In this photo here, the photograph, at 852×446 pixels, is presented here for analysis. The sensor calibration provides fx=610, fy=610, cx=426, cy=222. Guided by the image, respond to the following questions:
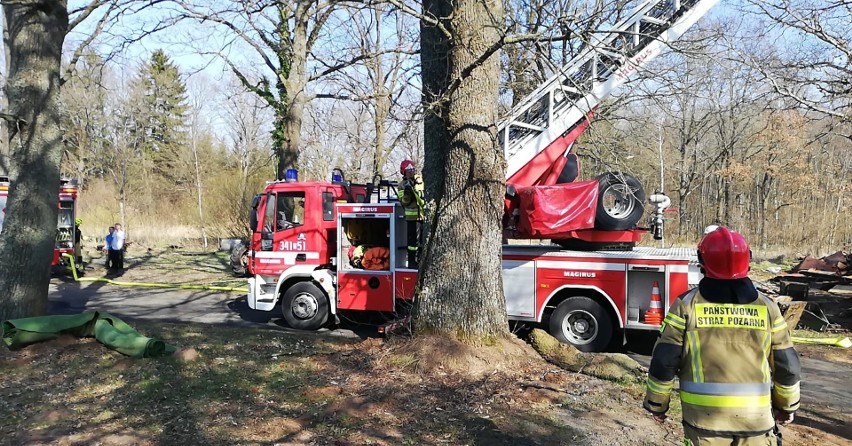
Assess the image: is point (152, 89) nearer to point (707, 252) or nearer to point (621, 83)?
point (621, 83)

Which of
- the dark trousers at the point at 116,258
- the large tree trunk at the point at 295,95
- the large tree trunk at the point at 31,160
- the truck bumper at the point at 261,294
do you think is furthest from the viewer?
the dark trousers at the point at 116,258

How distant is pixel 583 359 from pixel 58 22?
753 cm

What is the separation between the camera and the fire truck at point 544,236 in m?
Answer: 7.95

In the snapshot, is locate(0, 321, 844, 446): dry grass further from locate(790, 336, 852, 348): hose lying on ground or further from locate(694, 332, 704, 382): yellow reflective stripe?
locate(790, 336, 852, 348): hose lying on ground

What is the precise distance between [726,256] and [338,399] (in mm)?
3550

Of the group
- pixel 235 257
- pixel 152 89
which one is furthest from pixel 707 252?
pixel 152 89

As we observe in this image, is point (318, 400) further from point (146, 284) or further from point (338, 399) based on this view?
point (146, 284)

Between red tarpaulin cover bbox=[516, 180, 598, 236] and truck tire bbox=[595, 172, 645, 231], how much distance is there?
0.55ft

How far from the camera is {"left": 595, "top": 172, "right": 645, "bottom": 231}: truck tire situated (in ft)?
26.3

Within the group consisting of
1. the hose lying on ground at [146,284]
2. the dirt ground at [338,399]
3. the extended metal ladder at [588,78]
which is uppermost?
the extended metal ladder at [588,78]

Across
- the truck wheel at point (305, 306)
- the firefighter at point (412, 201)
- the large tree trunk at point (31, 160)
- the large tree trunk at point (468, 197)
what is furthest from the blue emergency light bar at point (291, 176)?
the large tree trunk at point (468, 197)

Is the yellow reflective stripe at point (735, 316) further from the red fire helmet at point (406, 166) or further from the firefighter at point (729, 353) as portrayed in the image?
the red fire helmet at point (406, 166)

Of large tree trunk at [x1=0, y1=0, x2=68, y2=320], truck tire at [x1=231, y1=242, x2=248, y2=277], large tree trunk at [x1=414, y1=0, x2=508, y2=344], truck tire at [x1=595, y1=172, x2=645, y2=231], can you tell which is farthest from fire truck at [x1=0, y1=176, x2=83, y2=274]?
truck tire at [x1=595, y1=172, x2=645, y2=231]

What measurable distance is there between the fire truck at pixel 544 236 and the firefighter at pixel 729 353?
187 inches
